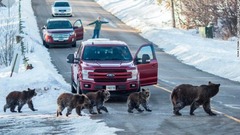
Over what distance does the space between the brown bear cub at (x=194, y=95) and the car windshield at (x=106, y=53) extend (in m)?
4.30

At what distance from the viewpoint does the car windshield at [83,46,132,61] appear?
21266mm

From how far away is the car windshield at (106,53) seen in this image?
2127 centimetres

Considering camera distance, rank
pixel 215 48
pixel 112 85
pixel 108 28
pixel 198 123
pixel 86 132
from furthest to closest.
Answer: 1. pixel 108 28
2. pixel 215 48
3. pixel 112 85
4. pixel 198 123
5. pixel 86 132

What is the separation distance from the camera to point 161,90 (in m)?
24.1

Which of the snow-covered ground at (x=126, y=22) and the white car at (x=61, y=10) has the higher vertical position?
the white car at (x=61, y=10)

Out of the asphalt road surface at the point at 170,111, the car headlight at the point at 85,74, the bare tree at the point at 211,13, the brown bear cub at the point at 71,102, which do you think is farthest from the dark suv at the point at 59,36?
the brown bear cub at the point at 71,102

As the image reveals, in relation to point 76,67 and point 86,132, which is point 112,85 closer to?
point 76,67

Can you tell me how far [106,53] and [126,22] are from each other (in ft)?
137

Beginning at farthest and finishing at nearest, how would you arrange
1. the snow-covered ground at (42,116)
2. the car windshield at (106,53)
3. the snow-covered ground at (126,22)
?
1. the car windshield at (106,53)
2. the snow-covered ground at (126,22)
3. the snow-covered ground at (42,116)

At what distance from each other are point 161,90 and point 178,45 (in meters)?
19.5

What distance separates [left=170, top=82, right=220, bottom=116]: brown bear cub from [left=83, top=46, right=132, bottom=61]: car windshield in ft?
14.1

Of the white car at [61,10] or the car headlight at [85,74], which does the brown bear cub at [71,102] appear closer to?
the car headlight at [85,74]

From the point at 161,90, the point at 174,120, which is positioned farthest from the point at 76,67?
the point at 174,120

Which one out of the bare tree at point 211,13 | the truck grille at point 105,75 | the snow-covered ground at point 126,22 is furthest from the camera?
the bare tree at point 211,13
